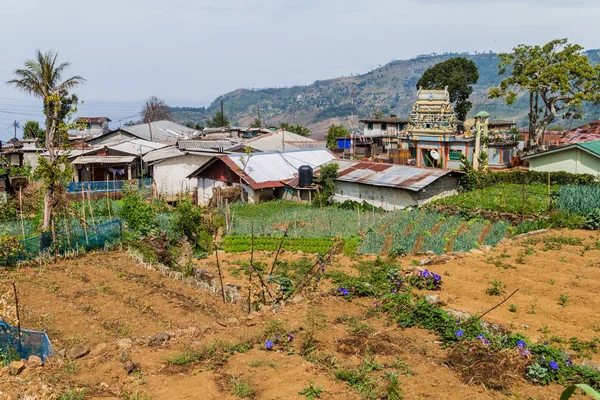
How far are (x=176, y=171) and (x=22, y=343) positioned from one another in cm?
2372

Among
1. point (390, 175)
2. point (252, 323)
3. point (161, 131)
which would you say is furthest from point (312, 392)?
point (161, 131)

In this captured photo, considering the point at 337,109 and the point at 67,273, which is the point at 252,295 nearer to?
the point at 67,273

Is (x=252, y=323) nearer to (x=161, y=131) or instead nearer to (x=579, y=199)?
(x=579, y=199)

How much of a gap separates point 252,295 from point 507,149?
92.4ft

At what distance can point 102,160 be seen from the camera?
31.6 meters

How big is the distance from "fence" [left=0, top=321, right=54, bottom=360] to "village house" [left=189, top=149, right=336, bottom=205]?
17818 mm

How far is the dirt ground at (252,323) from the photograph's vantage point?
6688 millimetres

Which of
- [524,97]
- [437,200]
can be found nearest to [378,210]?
[437,200]

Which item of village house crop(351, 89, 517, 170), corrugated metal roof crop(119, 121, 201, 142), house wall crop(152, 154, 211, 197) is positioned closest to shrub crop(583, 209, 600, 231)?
village house crop(351, 89, 517, 170)

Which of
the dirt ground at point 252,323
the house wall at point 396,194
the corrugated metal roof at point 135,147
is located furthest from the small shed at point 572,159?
the corrugated metal roof at point 135,147

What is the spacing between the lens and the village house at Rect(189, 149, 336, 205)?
2681 centimetres

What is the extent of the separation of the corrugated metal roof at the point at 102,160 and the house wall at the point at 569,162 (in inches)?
923

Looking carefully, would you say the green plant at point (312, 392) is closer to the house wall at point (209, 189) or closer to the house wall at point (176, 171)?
the house wall at point (209, 189)

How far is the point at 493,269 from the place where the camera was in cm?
1245
